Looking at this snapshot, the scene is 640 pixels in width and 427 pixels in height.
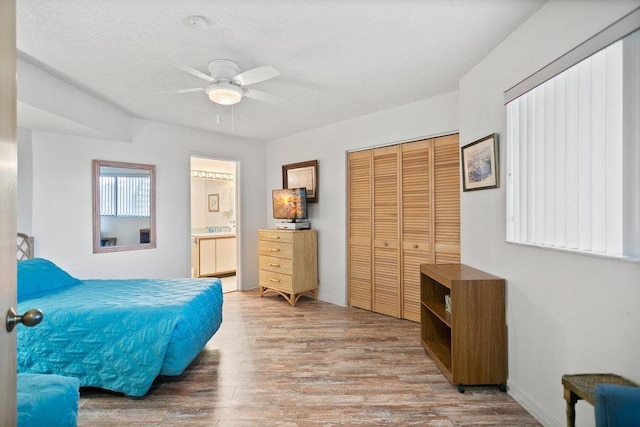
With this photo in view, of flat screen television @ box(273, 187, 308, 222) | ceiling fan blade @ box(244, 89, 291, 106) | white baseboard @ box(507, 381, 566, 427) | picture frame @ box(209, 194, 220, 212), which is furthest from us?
picture frame @ box(209, 194, 220, 212)

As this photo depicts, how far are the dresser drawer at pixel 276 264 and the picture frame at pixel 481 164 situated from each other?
2.46 metres

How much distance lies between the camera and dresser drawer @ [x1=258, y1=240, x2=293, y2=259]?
422 cm

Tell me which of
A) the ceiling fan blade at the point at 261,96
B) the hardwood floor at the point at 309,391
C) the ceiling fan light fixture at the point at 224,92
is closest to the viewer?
the hardwood floor at the point at 309,391

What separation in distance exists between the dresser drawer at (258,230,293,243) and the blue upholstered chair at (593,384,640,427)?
11.3ft

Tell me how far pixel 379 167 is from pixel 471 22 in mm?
1982

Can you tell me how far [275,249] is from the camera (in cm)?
438

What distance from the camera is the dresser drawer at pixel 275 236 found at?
4.22 metres

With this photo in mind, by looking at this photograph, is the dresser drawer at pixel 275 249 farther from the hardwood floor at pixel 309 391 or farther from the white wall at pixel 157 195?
the hardwood floor at pixel 309 391

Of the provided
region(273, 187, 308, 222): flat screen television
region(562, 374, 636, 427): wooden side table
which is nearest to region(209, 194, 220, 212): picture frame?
region(273, 187, 308, 222): flat screen television

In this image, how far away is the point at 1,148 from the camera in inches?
32.0

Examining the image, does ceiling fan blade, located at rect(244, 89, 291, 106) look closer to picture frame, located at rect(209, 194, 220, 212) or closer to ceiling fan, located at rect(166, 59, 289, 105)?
ceiling fan, located at rect(166, 59, 289, 105)

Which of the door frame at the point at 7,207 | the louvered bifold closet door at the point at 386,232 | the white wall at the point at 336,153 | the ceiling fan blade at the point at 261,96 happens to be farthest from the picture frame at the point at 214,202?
the door frame at the point at 7,207

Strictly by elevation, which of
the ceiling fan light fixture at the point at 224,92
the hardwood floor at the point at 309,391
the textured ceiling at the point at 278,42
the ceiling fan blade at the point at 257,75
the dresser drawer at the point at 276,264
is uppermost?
the textured ceiling at the point at 278,42

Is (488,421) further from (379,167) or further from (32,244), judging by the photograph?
(32,244)
